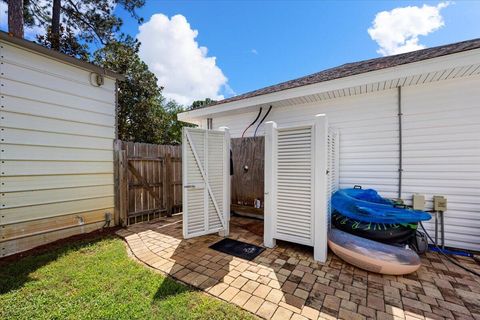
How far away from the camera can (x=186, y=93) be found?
1997cm

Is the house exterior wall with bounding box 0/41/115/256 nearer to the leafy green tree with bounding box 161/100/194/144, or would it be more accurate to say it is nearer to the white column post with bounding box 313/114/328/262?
the white column post with bounding box 313/114/328/262

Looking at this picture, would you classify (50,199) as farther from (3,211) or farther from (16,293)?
(16,293)

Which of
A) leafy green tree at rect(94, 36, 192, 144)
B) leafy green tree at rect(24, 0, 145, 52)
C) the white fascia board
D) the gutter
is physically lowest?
the white fascia board

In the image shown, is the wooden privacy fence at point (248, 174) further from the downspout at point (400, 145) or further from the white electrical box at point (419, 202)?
the white electrical box at point (419, 202)

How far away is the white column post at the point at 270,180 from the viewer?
3355 millimetres

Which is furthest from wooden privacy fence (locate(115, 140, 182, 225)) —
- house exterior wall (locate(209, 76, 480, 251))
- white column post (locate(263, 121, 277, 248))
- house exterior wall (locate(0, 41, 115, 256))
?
house exterior wall (locate(209, 76, 480, 251))

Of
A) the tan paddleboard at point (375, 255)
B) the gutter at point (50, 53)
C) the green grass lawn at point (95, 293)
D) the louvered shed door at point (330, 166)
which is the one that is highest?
the gutter at point (50, 53)

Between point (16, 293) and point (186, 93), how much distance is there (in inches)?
778

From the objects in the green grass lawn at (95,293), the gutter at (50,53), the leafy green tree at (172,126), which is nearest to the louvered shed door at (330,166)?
the green grass lawn at (95,293)

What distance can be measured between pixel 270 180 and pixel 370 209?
157 cm

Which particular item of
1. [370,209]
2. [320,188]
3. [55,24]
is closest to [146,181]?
[320,188]

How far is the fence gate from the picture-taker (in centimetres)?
296

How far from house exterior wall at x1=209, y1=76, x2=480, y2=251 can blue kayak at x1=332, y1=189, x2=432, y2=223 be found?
2.42 ft

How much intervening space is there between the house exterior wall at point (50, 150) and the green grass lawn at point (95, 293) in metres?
0.74
